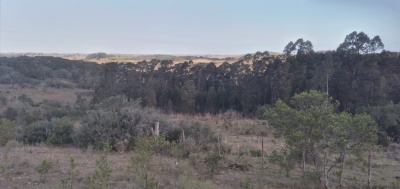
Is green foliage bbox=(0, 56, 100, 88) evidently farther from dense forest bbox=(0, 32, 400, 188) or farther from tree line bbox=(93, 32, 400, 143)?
tree line bbox=(93, 32, 400, 143)

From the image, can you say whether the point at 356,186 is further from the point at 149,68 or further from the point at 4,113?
the point at 149,68

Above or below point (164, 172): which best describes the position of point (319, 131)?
Result: above

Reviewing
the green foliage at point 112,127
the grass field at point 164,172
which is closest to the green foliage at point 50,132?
the green foliage at point 112,127

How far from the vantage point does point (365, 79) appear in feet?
113

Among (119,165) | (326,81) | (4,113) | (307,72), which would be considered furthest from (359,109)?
(4,113)

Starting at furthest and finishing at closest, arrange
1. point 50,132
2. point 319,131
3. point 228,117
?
1. point 228,117
2. point 50,132
3. point 319,131

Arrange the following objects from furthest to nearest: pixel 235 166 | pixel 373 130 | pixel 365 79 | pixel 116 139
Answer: pixel 365 79 < pixel 116 139 < pixel 235 166 < pixel 373 130

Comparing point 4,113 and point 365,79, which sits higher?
point 365,79

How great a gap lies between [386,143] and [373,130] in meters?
13.9

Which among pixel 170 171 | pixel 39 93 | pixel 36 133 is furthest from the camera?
pixel 39 93

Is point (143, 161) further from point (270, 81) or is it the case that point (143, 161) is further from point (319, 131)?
point (270, 81)

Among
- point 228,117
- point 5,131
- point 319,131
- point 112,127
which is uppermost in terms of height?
point 319,131

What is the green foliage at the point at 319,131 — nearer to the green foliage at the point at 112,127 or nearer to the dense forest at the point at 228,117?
the dense forest at the point at 228,117

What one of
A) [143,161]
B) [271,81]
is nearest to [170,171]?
[143,161]
